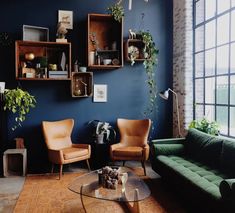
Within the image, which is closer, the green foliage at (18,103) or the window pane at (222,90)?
the window pane at (222,90)

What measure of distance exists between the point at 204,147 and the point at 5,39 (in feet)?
12.4

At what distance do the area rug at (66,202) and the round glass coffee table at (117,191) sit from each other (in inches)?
11.5

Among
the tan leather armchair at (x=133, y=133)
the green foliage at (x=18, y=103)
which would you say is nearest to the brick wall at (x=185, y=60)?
the tan leather armchair at (x=133, y=133)

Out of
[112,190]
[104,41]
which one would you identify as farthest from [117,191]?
[104,41]

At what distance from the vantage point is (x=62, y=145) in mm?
4762

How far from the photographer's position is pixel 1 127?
461cm

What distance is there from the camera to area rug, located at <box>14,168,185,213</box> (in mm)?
3160

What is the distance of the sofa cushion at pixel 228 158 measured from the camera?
10.2ft

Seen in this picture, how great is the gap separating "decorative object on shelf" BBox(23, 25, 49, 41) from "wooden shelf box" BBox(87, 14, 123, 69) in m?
0.79

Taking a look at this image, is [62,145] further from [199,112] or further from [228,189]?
[228,189]

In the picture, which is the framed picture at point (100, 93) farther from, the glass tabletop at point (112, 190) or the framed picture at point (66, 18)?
the glass tabletop at point (112, 190)

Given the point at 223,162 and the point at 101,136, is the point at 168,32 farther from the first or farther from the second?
the point at 223,162

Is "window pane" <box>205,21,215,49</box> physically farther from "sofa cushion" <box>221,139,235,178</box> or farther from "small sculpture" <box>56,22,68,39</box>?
"small sculpture" <box>56,22,68,39</box>

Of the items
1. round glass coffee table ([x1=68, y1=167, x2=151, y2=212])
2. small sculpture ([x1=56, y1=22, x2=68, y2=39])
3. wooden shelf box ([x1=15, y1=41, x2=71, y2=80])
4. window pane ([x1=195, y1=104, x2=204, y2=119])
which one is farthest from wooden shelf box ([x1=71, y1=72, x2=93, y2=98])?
round glass coffee table ([x1=68, y1=167, x2=151, y2=212])
